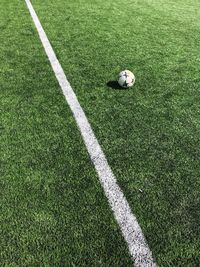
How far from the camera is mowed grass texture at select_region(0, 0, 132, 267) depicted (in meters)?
3.01

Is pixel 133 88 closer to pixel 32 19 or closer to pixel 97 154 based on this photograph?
pixel 97 154

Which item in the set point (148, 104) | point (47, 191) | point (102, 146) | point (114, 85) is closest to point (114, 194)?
point (47, 191)

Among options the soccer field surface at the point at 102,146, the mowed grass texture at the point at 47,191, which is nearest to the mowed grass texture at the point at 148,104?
the soccer field surface at the point at 102,146

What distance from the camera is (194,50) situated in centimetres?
752

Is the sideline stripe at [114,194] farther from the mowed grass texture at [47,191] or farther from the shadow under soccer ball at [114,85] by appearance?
the shadow under soccer ball at [114,85]

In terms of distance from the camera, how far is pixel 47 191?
3648mm

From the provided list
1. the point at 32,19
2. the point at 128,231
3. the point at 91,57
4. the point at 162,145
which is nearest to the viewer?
the point at 128,231

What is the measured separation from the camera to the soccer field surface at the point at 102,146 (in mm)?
3098

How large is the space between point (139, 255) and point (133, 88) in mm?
3186

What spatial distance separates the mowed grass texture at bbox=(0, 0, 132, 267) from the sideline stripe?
66 mm

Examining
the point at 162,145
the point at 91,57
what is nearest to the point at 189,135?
the point at 162,145

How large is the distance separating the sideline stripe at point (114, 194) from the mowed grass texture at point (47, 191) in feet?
0.21

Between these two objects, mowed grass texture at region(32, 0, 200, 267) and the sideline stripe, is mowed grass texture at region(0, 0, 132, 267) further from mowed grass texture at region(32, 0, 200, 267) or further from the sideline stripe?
mowed grass texture at region(32, 0, 200, 267)

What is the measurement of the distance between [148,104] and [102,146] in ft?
4.14
